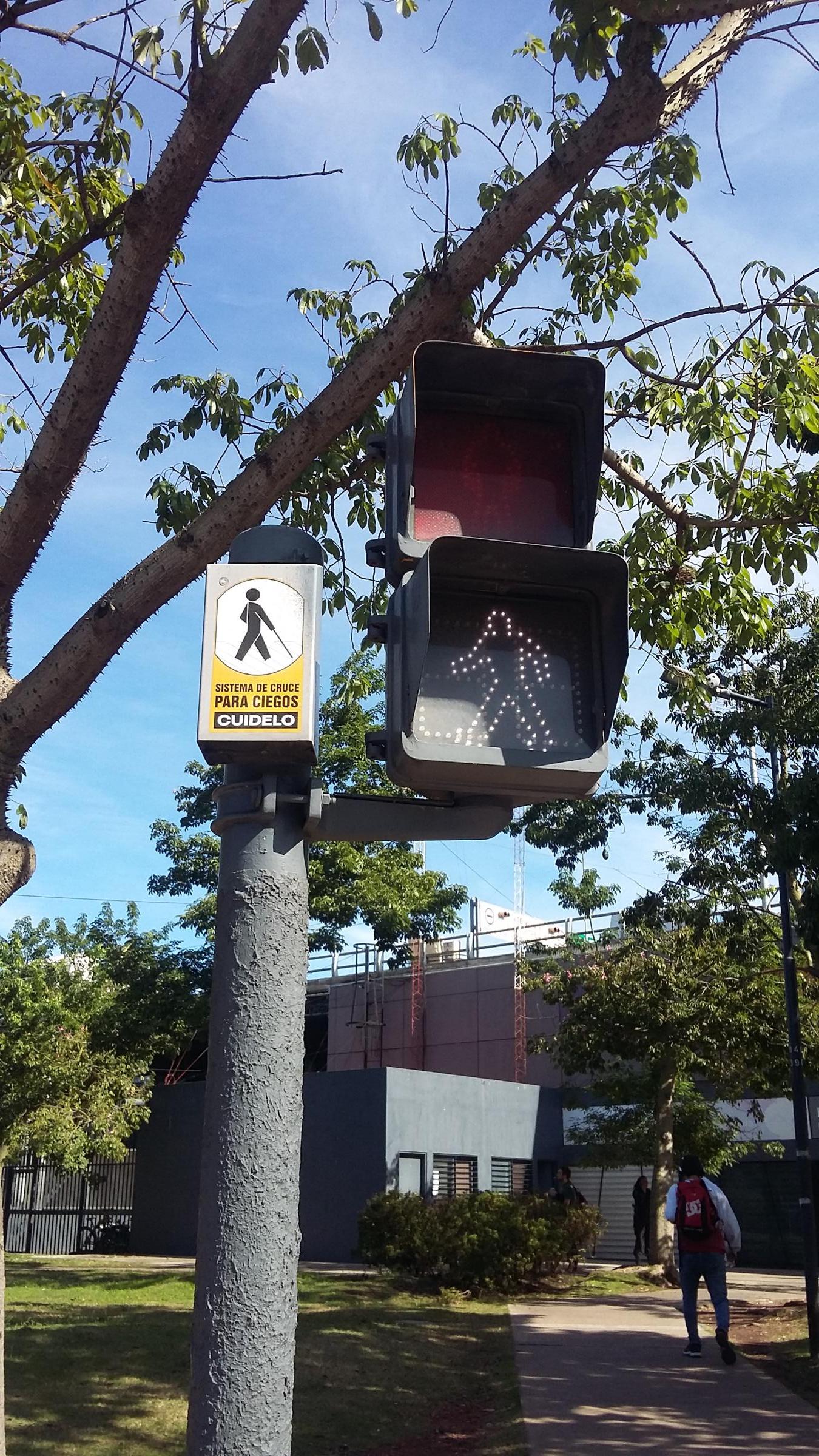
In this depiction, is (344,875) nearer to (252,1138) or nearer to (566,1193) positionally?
(566,1193)

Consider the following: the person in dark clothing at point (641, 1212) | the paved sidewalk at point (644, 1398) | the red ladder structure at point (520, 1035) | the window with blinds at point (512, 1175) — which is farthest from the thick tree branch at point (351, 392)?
the red ladder structure at point (520, 1035)

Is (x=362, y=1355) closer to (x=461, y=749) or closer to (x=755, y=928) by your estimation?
(x=755, y=928)

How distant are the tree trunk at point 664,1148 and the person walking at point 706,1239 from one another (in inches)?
376

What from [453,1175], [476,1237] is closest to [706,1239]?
[476,1237]

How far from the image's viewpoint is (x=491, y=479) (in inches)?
118

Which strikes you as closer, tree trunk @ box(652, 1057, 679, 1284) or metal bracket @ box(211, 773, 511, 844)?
metal bracket @ box(211, 773, 511, 844)

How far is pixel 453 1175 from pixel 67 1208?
1000 cm

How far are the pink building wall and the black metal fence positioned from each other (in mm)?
5858

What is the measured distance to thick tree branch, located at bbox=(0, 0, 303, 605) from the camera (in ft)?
19.2

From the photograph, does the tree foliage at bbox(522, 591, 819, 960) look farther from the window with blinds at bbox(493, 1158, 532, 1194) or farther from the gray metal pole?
the window with blinds at bbox(493, 1158, 532, 1194)

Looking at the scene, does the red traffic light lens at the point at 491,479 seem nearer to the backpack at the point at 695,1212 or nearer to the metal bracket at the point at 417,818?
the metal bracket at the point at 417,818

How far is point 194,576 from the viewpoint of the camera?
20.3 ft

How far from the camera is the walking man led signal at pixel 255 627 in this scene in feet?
8.14

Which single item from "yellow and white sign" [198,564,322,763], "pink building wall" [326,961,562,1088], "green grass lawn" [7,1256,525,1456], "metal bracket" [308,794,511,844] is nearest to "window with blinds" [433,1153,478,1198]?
"pink building wall" [326,961,562,1088]
